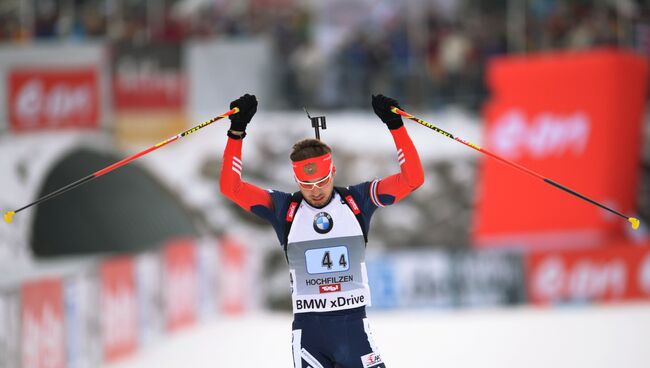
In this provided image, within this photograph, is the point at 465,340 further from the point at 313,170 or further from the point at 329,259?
the point at 313,170

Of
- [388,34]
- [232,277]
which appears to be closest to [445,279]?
[232,277]

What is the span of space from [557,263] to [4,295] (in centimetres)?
1254

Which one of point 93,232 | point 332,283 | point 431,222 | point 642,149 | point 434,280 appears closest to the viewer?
point 332,283

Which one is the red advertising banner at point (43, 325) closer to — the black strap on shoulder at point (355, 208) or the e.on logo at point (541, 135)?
the black strap on shoulder at point (355, 208)

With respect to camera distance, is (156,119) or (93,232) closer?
(93,232)

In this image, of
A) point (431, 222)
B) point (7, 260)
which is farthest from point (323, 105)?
point (7, 260)

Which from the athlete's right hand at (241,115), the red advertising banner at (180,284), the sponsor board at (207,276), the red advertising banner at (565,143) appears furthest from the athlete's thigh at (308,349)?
the red advertising banner at (565,143)

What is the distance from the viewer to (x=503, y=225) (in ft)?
67.6

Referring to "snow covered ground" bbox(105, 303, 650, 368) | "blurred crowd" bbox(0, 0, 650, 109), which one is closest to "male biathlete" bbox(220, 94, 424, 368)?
"snow covered ground" bbox(105, 303, 650, 368)

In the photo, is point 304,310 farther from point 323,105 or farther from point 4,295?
point 323,105

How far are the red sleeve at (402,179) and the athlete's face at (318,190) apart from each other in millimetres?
296

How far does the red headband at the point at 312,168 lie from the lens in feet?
20.5

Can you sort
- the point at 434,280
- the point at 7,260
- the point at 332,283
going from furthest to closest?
the point at 434,280
the point at 7,260
the point at 332,283

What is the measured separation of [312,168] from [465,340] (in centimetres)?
862
